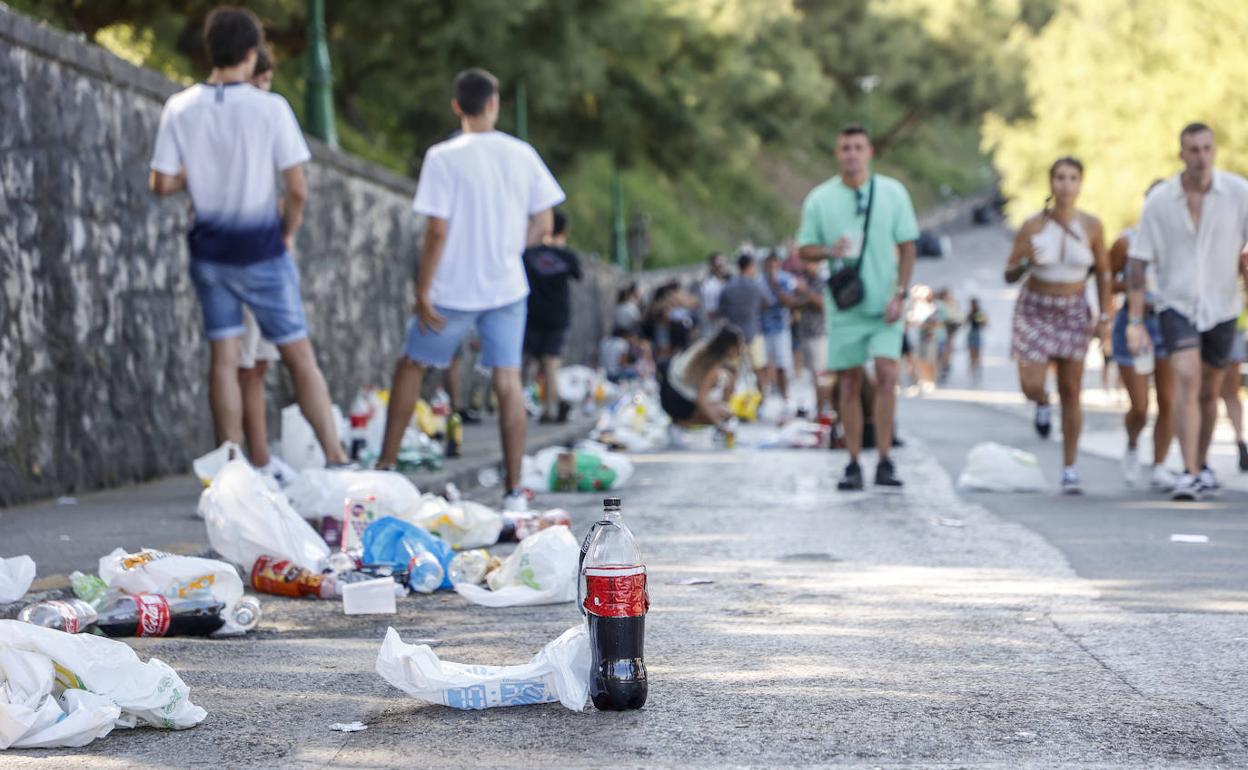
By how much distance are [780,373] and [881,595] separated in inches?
614

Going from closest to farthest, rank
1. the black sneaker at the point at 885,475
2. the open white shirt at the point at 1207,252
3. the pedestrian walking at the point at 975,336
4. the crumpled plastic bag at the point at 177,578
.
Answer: the crumpled plastic bag at the point at 177,578
the open white shirt at the point at 1207,252
the black sneaker at the point at 885,475
the pedestrian walking at the point at 975,336

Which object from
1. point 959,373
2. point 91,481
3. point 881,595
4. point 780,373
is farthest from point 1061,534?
point 959,373

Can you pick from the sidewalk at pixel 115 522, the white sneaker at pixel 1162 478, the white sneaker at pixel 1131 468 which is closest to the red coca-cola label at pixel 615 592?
the sidewalk at pixel 115 522

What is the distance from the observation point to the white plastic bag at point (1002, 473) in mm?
10617

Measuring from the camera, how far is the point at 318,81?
50.5ft

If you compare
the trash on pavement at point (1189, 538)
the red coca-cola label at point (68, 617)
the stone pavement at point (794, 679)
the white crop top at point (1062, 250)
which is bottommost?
the trash on pavement at point (1189, 538)

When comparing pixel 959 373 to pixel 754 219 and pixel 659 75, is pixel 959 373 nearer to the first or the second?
pixel 659 75

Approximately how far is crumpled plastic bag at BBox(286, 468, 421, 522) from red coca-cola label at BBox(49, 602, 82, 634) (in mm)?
2053

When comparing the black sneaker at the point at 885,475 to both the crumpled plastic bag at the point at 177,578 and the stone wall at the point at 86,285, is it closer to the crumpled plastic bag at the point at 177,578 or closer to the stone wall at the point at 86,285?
the stone wall at the point at 86,285

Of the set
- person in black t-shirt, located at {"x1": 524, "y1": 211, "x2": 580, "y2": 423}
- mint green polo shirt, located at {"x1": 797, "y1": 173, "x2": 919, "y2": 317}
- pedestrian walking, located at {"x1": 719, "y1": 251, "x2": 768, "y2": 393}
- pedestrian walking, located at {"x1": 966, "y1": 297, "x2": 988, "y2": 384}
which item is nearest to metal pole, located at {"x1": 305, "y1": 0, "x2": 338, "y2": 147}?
person in black t-shirt, located at {"x1": 524, "y1": 211, "x2": 580, "y2": 423}

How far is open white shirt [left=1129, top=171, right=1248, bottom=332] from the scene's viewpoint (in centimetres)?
968

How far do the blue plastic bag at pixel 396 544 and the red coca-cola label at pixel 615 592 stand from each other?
2.28m

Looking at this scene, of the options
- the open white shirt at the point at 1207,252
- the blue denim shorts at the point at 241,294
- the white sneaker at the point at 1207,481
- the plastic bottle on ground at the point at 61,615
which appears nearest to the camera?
the plastic bottle on ground at the point at 61,615

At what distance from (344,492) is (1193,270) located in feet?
16.3
